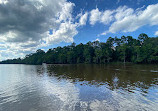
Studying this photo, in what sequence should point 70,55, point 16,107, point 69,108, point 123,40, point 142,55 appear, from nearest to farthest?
1. point 69,108
2. point 16,107
3. point 142,55
4. point 123,40
5. point 70,55

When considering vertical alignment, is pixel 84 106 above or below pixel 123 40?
below

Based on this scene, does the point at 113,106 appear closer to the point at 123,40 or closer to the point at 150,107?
the point at 150,107

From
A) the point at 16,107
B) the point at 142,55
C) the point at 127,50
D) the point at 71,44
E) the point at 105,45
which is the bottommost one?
the point at 16,107

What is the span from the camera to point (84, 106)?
5734mm

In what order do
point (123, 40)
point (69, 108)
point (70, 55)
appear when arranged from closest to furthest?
point (69, 108), point (123, 40), point (70, 55)

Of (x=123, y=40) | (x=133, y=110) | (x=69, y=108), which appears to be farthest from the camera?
(x=123, y=40)

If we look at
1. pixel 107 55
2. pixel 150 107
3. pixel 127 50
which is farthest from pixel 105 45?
pixel 150 107

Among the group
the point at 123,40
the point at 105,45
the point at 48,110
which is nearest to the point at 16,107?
the point at 48,110

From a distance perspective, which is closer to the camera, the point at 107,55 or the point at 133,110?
the point at 133,110

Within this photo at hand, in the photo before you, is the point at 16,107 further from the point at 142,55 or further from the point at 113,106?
the point at 142,55

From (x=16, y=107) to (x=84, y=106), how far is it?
493cm

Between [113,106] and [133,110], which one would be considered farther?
[113,106]

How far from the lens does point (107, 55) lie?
72.2m

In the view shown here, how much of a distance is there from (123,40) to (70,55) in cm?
5506
